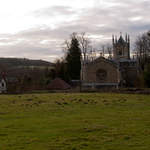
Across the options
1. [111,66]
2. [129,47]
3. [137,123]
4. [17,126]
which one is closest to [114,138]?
[137,123]

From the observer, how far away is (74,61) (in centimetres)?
7269

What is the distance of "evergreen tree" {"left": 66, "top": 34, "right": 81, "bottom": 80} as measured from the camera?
2857 inches

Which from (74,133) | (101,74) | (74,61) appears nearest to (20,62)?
(74,61)

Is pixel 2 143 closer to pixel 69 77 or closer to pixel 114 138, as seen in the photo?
pixel 114 138

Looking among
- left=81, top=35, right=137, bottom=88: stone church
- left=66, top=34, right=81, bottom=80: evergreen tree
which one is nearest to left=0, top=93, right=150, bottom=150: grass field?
left=81, top=35, right=137, bottom=88: stone church

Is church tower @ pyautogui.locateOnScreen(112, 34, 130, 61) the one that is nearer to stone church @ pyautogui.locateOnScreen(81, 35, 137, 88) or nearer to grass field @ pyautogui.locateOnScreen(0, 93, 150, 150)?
stone church @ pyautogui.locateOnScreen(81, 35, 137, 88)

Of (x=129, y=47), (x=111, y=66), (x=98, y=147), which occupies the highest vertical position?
(x=129, y=47)

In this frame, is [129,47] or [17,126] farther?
[129,47]

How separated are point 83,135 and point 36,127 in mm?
2688

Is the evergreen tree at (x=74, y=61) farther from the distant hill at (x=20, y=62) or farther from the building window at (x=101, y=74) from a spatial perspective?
the distant hill at (x=20, y=62)

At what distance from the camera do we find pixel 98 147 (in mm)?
9328

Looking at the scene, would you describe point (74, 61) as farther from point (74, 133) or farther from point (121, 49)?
point (74, 133)

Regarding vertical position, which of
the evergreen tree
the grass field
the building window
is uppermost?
the evergreen tree

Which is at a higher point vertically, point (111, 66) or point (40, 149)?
point (111, 66)
